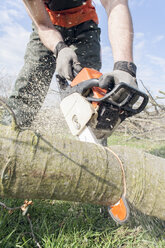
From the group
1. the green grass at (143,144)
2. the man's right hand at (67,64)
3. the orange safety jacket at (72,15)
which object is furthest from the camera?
the green grass at (143,144)

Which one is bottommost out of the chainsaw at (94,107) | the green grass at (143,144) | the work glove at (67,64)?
the green grass at (143,144)

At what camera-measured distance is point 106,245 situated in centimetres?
132

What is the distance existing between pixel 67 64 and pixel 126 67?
0.50 meters

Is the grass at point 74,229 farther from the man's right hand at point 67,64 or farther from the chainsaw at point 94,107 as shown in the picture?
the man's right hand at point 67,64

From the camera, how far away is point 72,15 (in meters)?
2.58

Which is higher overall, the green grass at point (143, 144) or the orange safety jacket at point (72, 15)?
the orange safety jacket at point (72, 15)

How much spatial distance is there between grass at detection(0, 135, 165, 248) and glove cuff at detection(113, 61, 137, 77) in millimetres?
1065

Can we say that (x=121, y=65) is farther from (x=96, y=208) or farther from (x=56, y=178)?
(x=96, y=208)

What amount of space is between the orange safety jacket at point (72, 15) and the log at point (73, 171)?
6.50 feet

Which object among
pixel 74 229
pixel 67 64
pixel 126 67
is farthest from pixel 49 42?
pixel 74 229

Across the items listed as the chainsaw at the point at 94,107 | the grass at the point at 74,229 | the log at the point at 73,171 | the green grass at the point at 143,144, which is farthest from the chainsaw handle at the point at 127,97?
the green grass at the point at 143,144

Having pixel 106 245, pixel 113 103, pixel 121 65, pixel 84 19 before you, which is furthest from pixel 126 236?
pixel 84 19

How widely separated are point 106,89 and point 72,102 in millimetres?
328

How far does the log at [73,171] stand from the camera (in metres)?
0.98
